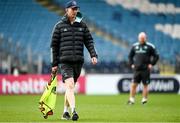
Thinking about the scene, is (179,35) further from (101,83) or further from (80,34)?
(80,34)

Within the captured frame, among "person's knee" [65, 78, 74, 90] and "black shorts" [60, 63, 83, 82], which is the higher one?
"black shorts" [60, 63, 83, 82]

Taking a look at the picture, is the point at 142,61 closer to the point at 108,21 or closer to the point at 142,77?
the point at 142,77

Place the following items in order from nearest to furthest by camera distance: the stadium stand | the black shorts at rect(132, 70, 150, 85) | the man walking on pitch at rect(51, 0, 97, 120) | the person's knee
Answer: the person's knee
the man walking on pitch at rect(51, 0, 97, 120)
the black shorts at rect(132, 70, 150, 85)
the stadium stand

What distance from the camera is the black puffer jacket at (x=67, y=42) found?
12.0 metres

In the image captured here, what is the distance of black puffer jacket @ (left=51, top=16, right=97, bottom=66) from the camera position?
1197cm

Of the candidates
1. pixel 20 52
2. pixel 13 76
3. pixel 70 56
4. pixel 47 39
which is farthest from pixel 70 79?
pixel 47 39

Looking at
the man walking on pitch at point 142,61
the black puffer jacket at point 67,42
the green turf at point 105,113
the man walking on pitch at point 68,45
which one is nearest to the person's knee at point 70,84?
the man walking on pitch at point 68,45

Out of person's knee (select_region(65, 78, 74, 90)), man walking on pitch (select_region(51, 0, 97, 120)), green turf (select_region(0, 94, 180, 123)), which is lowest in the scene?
green turf (select_region(0, 94, 180, 123))

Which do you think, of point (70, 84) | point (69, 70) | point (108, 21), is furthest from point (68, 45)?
point (108, 21)

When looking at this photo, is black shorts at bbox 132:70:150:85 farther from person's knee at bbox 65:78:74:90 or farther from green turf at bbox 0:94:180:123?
person's knee at bbox 65:78:74:90

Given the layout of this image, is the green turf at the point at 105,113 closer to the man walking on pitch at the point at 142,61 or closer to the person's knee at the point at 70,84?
the person's knee at the point at 70,84

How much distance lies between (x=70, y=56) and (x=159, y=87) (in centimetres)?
1561

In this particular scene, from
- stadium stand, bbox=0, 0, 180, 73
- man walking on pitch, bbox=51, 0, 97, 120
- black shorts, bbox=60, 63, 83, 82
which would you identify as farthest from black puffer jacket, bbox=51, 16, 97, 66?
stadium stand, bbox=0, 0, 180, 73

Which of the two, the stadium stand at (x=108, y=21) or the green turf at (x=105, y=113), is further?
the stadium stand at (x=108, y=21)
